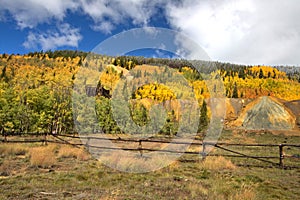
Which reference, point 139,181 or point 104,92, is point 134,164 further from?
point 104,92

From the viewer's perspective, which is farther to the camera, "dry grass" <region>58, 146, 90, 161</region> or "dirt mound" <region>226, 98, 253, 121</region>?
"dirt mound" <region>226, 98, 253, 121</region>

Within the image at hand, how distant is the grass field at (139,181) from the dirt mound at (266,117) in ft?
180

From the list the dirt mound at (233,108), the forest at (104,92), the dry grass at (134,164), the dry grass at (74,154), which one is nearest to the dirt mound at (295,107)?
the dirt mound at (233,108)

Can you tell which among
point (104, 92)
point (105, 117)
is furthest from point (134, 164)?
point (104, 92)

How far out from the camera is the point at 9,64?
437 feet

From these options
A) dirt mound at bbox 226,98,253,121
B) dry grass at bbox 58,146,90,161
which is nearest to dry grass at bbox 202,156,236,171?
dry grass at bbox 58,146,90,161

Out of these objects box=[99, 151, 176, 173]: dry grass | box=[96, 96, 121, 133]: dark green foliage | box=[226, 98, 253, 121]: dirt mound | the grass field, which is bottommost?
the grass field

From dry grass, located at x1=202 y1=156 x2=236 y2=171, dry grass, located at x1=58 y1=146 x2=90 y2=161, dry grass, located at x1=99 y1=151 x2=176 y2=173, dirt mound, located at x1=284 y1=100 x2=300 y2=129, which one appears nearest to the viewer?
dry grass, located at x1=99 y1=151 x2=176 y2=173

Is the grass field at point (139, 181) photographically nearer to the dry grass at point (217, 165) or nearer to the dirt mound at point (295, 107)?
the dry grass at point (217, 165)

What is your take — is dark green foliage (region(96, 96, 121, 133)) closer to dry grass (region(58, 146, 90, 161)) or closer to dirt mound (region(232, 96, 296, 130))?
dry grass (region(58, 146, 90, 161))

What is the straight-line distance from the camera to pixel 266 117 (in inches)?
2638

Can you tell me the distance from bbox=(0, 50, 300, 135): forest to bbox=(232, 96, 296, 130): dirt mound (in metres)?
11.6

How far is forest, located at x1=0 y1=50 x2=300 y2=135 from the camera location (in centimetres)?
1752

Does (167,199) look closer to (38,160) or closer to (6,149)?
(38,160)
